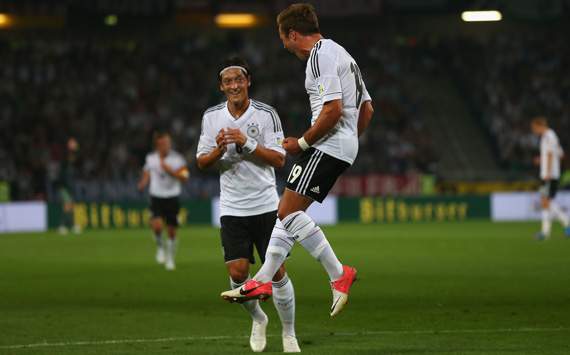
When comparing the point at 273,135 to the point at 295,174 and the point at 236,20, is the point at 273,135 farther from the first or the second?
the point at 236,20

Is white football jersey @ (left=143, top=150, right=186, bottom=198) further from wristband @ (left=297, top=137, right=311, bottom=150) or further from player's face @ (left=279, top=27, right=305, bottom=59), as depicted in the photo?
wristband @ (left=297, top=137, right=311, bottom=150)

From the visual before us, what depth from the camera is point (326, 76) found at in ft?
26.7

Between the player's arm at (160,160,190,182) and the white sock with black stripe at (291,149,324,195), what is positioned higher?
the white sock with black stripe at (291,149,324,195)

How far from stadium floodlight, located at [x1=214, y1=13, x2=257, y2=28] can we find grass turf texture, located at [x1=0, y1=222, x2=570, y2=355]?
15345 mm

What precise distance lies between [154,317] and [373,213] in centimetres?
2244

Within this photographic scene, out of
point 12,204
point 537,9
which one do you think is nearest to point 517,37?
point 537,9

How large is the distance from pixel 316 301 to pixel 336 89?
17.0 ft

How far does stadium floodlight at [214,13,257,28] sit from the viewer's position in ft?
122

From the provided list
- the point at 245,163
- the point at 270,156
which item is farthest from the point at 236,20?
the point at 270,156

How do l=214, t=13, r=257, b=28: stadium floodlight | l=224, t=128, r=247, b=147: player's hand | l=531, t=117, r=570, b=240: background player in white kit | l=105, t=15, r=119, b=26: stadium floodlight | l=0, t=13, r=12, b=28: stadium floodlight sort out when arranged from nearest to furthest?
l=224, t=128, r=247, b=147: player's hand
l=531, t=117, r=570, b=240: background player in white kit
l=0, t=13, r=12, b=28: stadium floodlight
l=214, t=13, r=257, b=28: stadium floodlight
l=105, t=15, r=119, b=26: stadium floodlight

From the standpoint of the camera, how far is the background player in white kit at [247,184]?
906 centimetres

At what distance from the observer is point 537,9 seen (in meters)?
35.1

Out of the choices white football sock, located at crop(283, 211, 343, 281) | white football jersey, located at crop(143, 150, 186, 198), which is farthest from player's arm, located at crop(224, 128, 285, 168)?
white football jersey, located at crop(143, 150, 186, 198)

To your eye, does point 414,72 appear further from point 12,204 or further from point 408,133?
point 12,204
